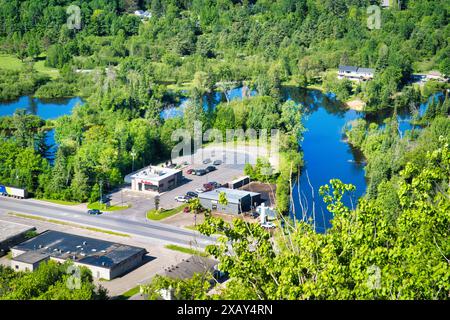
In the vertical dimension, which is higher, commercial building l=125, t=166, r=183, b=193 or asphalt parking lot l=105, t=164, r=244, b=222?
commercial building l=125, t=166, r=183, b=193

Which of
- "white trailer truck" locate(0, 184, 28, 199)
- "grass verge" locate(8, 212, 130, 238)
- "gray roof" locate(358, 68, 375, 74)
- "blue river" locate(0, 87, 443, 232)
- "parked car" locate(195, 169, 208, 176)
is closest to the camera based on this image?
"grass verge" locate(8, 212, 130, 238)

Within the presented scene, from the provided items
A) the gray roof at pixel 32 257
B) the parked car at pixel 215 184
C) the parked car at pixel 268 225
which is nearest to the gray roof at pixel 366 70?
the parked car at pixel 215 184

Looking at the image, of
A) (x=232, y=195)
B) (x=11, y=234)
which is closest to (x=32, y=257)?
(x=11, y=234)

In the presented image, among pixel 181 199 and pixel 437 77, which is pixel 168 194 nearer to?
pixel 181 199

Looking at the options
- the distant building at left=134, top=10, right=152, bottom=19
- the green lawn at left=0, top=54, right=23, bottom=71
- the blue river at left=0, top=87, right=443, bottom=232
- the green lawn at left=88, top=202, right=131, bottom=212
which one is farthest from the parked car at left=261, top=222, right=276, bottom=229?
the distant building at left=134, top=10, right=152, bottom=19

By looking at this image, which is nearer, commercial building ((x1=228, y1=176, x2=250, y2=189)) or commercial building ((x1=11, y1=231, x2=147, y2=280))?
commercial building ((x1=11, y1=231, x2=147, y2=280))

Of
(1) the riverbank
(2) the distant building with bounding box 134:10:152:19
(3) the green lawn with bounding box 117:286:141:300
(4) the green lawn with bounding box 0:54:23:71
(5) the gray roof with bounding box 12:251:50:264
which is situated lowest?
(3) the green lawn with bounding box 117:286:141:300

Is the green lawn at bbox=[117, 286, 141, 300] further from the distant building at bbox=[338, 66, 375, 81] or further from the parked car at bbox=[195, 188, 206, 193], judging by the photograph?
the distant building at bbox=[338, 66, 375, 81]
